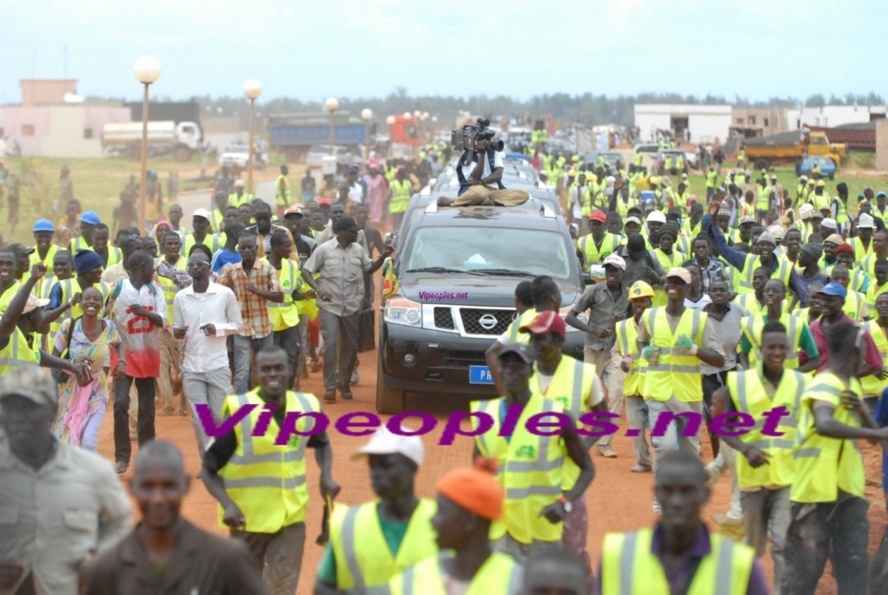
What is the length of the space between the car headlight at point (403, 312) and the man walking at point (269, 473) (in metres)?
6.82

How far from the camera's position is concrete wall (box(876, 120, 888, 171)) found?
227ft

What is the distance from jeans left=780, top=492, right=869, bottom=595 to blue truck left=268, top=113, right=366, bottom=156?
85753 mm

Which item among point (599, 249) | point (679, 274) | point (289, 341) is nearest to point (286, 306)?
point (289, 341)

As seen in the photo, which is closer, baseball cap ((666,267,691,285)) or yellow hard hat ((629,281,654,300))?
baseball cap ((666,267,691,285))

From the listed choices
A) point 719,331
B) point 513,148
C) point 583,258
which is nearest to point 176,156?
point 513,148

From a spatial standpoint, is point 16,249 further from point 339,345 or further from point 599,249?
point 599,249

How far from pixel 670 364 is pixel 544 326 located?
10.7 feet

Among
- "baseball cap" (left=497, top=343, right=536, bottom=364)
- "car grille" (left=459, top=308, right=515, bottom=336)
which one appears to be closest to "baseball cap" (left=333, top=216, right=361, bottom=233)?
"car grille" (left=459, top=308, right=515, bottom=336)

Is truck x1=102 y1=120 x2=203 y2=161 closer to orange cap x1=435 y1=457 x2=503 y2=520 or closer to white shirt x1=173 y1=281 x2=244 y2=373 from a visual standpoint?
white shirt x1=173 y1=281 x2=244 y2=373

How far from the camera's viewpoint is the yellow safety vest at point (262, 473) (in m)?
7.04

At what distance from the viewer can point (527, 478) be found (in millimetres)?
6988

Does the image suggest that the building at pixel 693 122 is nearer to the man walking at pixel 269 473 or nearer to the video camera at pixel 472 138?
the video camera at pixel 472 138

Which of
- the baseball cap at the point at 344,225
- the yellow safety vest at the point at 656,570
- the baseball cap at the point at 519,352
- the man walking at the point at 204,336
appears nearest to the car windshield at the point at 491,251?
the baseball cap at the point at 344,225

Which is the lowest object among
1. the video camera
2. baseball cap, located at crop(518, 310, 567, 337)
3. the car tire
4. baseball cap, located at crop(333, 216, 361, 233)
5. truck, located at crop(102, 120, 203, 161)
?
truck, located at crop(102, 120, 203, 161)
